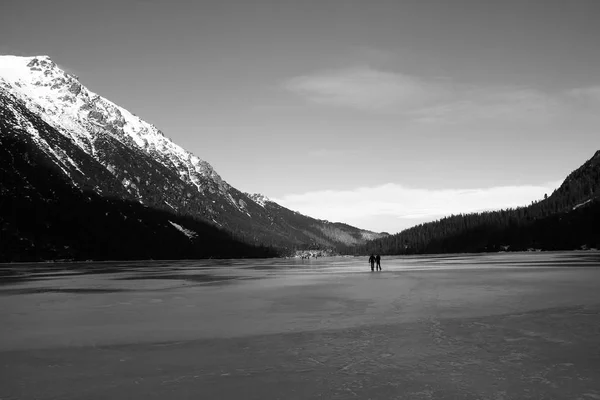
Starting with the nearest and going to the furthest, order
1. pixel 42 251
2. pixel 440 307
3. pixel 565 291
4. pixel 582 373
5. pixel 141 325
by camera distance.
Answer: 1. pixel 582 373
2. pixel 141 325
3. pixel 440 307
4. pixel 565 291
5. pixel 42 251

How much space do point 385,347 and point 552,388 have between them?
5.26 m

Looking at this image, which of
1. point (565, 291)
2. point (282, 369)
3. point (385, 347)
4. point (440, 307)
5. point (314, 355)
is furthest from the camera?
point (565, 291)

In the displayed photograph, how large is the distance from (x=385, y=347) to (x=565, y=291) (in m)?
20.9

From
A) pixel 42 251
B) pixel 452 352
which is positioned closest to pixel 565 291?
pixel 452 352

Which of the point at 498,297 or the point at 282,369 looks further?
the point at 498,297

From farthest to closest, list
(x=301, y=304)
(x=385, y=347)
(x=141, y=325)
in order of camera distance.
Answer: (x=301, y=304) < (x=141, y=325) < (x=385, y=347)

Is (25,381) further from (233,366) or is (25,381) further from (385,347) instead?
(385,347)

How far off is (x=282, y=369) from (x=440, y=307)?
14049 mm

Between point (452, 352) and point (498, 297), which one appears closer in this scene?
point (452, 352)

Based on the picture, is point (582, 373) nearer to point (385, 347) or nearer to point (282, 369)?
point (385, 347)

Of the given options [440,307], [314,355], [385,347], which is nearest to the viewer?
[314,355]

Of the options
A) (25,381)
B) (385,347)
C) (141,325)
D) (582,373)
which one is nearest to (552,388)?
(582,373)

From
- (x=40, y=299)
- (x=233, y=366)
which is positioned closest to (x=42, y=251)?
(x=40, y=299)

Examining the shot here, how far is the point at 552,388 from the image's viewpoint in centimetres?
1045
